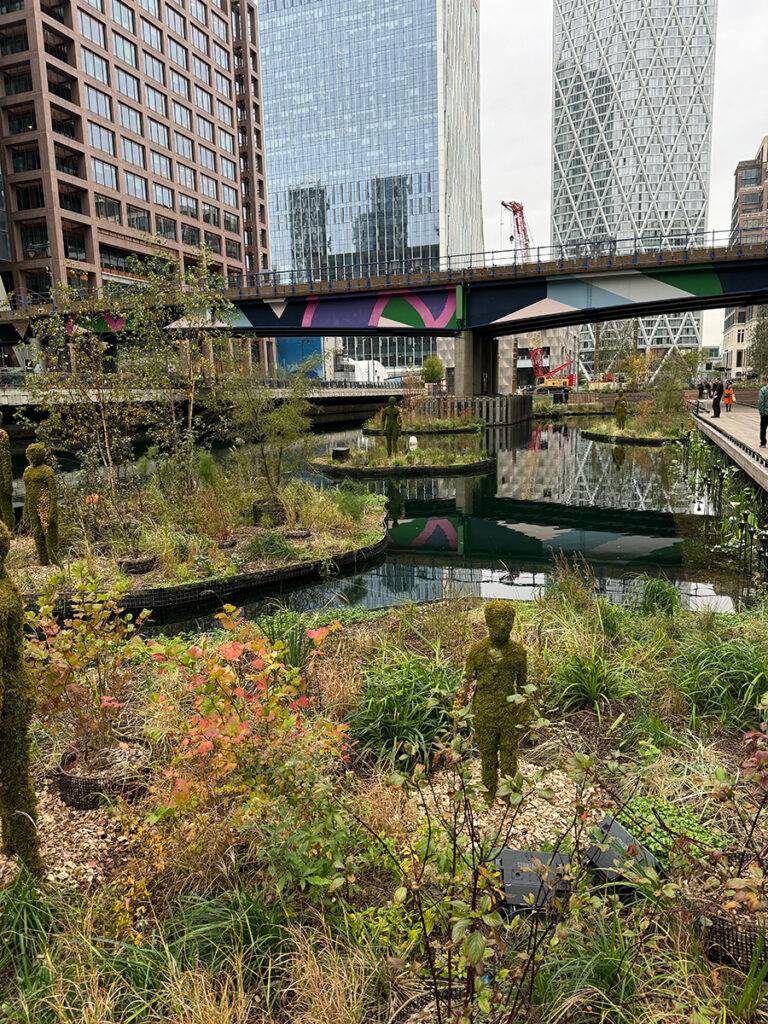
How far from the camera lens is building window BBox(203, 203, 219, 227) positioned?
70.1 m

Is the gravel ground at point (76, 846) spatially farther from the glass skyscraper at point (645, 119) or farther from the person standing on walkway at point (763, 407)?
the glass skyscraper at point (645, 119)

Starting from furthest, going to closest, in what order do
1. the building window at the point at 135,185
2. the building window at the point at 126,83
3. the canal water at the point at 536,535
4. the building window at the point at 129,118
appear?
the building window at the point at 135,185 → the building window at the point at 129,118 → the building window at the point at 126,83 → the canal water at the point at 536,535

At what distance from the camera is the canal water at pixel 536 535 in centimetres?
1098

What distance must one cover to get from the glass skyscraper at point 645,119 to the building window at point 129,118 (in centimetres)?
11481

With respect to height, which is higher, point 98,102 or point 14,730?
point 98,102

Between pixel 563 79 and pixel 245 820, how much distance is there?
644 ft

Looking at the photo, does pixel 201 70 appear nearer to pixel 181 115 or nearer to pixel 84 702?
pixel 181 115

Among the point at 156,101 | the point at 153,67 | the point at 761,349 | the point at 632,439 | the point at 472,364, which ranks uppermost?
the point at 153,67

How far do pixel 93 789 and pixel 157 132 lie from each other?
72.5m

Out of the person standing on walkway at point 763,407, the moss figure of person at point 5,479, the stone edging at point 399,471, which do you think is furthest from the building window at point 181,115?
the moss figure of person at point 5,479

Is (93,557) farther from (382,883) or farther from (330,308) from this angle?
(330,308)

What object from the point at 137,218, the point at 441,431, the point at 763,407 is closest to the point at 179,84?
the point at 137,218

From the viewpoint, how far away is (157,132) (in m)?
62.6

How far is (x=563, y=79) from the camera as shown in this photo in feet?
527
